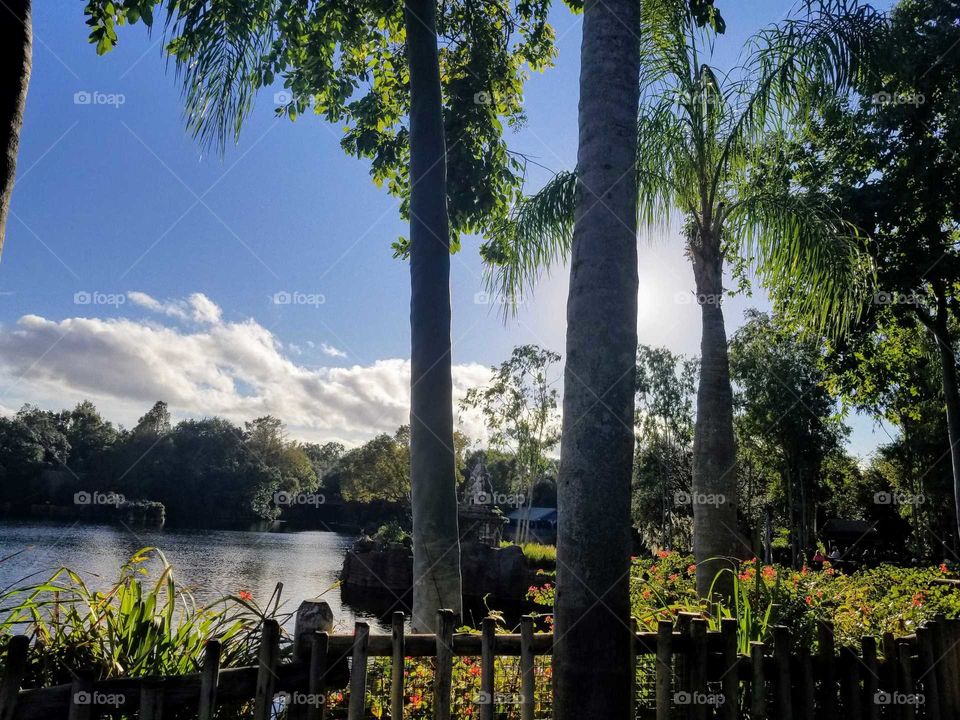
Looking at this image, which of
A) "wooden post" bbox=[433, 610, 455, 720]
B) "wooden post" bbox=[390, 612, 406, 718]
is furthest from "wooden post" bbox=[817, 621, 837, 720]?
"wooden post" bbox=[390, 612, 406, 718]

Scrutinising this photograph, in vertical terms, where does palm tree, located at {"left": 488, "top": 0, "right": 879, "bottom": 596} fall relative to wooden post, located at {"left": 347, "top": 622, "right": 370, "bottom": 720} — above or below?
above

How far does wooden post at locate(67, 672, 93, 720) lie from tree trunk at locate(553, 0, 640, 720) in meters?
1.94

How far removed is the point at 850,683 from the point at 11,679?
434 centimetres

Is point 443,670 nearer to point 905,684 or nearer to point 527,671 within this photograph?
point 527,671

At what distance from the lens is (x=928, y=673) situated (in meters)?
4.25

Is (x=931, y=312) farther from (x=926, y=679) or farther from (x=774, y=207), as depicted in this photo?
(x=926, y=679)

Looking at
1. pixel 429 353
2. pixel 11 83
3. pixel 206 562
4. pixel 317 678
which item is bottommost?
pixel 206 562

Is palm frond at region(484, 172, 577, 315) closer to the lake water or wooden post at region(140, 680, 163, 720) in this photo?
wooden post at region(140, 680, 163, 720)

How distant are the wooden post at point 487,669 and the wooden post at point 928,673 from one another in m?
3.08

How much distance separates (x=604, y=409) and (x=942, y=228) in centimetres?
1378

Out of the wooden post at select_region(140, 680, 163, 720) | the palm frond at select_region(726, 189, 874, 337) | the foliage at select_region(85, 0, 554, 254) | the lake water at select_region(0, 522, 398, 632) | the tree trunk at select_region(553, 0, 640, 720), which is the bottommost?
the lake water at select_region(0, 522, 398, 632)

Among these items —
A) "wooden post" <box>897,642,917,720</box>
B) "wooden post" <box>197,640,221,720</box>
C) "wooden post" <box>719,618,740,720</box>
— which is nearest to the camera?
"wooden post" <box>197,640,221,720</box>

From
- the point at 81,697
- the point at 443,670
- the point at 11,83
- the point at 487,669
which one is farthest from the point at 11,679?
the point at 11,83

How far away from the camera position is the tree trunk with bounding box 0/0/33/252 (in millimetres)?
3141
